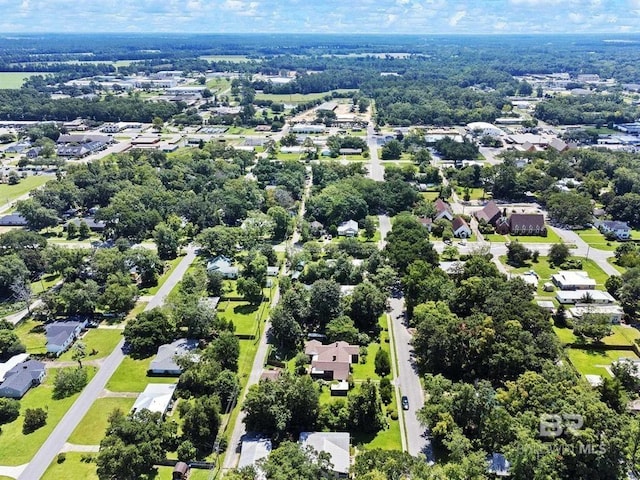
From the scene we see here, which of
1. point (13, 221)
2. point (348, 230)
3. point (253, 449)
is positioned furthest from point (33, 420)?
point (13, 221)

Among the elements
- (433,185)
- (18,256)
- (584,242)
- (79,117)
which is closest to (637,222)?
(584,242)

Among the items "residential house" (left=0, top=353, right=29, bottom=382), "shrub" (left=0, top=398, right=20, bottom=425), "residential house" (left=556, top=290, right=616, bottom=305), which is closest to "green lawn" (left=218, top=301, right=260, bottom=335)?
"residential house" (left=0, top=353, right=29, bottom=382)

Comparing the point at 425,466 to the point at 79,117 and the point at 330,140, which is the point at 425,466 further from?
the point at 79,117

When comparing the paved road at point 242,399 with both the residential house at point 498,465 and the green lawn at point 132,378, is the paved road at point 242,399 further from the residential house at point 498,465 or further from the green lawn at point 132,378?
the residential house at point 498,465

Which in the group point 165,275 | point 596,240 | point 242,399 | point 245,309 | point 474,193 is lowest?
point 596,240

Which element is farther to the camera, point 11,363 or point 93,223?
point 93,223

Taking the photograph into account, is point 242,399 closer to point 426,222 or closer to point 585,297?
point 585,297
